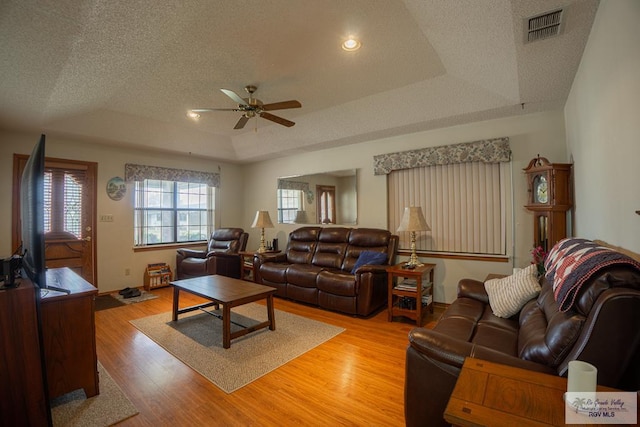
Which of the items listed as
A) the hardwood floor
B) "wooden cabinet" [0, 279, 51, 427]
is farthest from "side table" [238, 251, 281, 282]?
"wooden cabinet" [0, 279, 51, 427]

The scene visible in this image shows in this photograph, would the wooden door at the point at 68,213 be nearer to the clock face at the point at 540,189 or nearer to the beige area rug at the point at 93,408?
the beige area rug at the point at 93,408

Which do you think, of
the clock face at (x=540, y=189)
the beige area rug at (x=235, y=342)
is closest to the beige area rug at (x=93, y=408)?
the beige area rug at (x=235, y=342)

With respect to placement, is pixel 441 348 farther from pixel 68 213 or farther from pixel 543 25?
pixel 68 213

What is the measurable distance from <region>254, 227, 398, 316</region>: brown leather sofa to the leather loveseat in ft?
5.59

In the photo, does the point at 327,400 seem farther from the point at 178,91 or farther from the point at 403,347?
the point at 178,91

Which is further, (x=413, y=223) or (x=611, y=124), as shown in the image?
(x=413, y=223)

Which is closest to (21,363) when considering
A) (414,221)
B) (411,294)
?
(411,294)

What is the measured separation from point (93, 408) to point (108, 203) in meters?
3.79

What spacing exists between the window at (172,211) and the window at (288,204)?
154cm

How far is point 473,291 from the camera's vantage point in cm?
284

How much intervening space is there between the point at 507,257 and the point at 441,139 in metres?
1.69

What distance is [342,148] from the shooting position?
197 inches

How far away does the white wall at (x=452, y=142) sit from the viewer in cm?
338

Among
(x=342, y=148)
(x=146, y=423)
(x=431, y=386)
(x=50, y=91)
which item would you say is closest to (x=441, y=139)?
(x=342, y=148)
